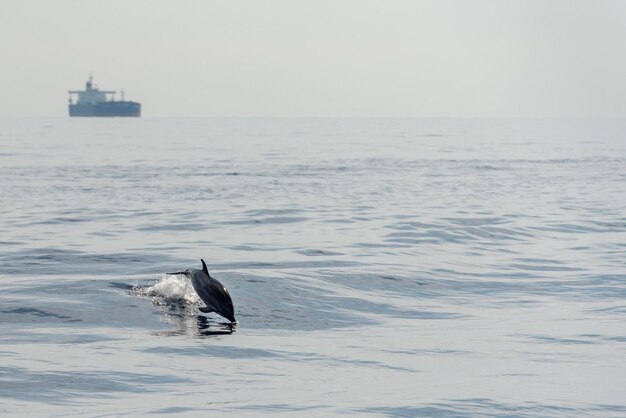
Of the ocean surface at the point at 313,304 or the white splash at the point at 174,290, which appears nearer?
the ocean surface at the point at 313,304

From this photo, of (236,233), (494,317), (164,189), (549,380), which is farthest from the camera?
(164,189)

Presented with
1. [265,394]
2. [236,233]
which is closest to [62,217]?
[236,233]

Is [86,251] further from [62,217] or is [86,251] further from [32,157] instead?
[32,157]

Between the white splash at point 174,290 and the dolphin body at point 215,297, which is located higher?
the dolphin body at point 215,297

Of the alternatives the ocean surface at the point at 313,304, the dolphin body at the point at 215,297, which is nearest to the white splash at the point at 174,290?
the ocean surface at the point at 313,304

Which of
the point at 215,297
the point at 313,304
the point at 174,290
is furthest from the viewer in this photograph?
the point at 174,290

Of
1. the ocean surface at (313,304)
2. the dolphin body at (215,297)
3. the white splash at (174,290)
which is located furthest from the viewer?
the white splash at (174,290)

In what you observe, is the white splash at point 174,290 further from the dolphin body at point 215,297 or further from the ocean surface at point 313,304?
the dolphin body at point 215,297

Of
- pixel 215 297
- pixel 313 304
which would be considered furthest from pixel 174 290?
pixel 215 297

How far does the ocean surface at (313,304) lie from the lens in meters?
11.8

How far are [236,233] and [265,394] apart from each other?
16636mm

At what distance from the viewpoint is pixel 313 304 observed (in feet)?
60.0

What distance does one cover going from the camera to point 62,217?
103ft

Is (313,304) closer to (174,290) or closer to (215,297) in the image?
(174,290)
